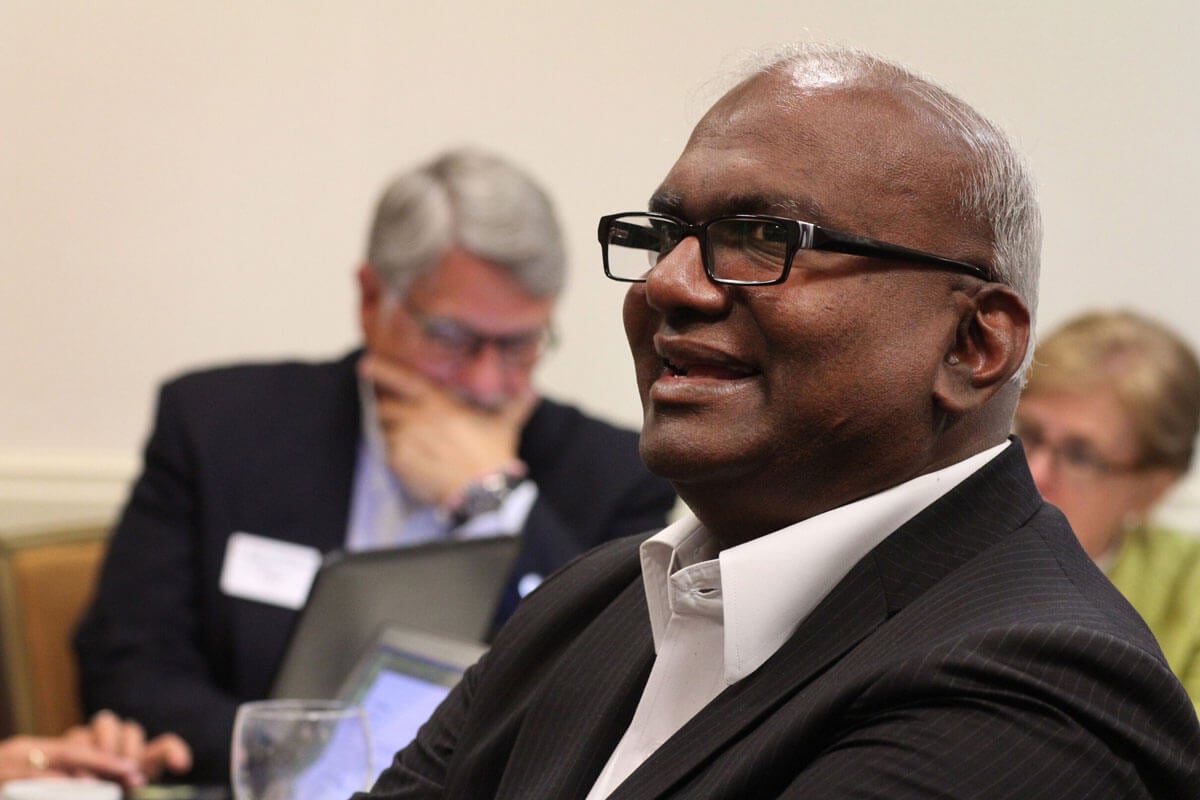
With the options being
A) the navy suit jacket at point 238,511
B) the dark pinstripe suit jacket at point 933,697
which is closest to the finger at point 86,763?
the navy suit jacket at point 238,511

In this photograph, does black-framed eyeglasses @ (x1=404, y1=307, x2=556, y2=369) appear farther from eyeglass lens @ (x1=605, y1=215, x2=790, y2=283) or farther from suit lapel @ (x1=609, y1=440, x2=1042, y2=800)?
suit lapel @ (x1=609, y1=440, x2=1042, y2=800)

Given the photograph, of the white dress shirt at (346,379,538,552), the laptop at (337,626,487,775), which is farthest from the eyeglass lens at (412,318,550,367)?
the laptop at (337,626,487,775)

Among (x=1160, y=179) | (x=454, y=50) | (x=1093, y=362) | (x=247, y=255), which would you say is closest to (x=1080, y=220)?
(x=1160, y=179)

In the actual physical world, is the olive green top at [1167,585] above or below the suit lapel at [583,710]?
below

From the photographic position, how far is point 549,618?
1.32 meters

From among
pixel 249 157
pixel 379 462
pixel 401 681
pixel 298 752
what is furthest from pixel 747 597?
pixel 249 157

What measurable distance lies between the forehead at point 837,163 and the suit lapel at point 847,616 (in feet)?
0.67

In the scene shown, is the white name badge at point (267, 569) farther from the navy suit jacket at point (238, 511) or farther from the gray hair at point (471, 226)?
the gray hair at point (471, 226)

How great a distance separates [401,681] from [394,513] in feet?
3.56

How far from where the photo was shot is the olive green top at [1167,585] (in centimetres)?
229

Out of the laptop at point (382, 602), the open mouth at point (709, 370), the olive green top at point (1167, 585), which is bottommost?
the olive green top at point (1167, 585)

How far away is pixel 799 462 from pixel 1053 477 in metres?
1.65

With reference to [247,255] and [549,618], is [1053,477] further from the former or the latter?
[247,255]

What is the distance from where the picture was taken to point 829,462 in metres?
1.08
